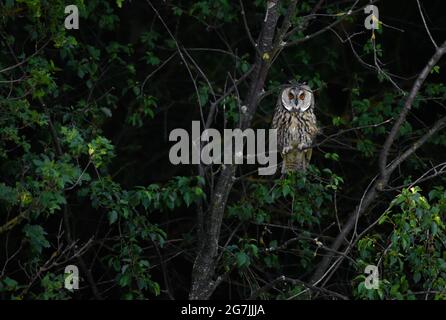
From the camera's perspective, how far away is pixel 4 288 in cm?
458

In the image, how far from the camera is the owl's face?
22.1 feet

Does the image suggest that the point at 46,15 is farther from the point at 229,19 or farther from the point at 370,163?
the point at 370,163

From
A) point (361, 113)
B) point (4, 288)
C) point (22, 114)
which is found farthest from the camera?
point (361, 113)

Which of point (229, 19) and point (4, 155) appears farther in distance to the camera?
point (229, 19)

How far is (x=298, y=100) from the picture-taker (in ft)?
22.2

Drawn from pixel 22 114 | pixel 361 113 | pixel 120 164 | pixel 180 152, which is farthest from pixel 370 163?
pixel 22 114

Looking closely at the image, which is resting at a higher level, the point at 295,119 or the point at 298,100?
the point at 298,100


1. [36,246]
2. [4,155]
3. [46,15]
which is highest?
[46,15]

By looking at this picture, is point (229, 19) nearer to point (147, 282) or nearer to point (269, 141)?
point (269, 141)

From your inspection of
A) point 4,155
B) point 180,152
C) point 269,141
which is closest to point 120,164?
point 180,152

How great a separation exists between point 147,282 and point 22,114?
1.15m

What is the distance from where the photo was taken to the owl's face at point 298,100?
6727 millimetres

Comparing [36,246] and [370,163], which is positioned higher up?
[370,163]

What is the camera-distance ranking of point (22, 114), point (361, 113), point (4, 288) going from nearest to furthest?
point (4, 288) → point (22, 114) → point (361, 113)
